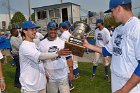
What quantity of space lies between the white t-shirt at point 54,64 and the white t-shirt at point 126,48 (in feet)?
8.40

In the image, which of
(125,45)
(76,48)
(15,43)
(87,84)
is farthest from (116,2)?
(15,43)

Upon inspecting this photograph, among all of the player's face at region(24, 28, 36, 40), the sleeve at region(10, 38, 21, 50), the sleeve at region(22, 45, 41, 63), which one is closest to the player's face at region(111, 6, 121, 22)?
the sleeve at region(22, 45, 41, 63)

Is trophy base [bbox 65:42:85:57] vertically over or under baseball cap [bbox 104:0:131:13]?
under

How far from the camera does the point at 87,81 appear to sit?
1105 centimetres

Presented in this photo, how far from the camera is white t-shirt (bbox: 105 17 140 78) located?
138 inches

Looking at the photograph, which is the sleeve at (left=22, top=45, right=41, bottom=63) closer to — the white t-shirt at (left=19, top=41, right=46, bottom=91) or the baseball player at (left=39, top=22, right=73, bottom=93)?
the white t-shirt at (left=19, top=41, right=46, bottom=91)

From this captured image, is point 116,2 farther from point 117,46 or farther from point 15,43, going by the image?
point 15,43

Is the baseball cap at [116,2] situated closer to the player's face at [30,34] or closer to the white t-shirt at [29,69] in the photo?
the white t-shirt at [29,69]

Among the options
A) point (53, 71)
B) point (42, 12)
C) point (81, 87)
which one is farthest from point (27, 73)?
point (42, 12)

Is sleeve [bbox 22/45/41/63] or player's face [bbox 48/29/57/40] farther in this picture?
player's face [bbox 48/29/57/40]

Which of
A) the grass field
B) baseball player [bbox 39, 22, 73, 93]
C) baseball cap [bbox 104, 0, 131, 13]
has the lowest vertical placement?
the grass field

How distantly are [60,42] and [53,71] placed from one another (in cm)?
60

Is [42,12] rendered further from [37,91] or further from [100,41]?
[37,91]

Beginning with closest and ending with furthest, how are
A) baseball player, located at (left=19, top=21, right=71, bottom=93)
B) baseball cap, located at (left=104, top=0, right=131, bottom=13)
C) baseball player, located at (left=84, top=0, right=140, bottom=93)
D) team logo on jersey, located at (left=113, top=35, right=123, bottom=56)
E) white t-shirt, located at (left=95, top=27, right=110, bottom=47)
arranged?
baseball player, located at (left=84, top=0, right=140, bottom=93)
baseball cap, located at (left=104, top=0, right=131, bottom=13)
team logo on jersey, located at (left=113, top=35, right=123, bottom=56)
baseball player, located at (left=19, top=21, right=71, bottom=93)
white t-shirt, located at (left=95, top=27, right=110, bottom=47)
